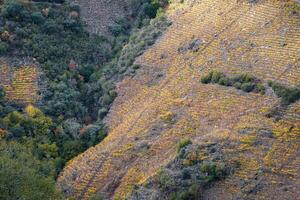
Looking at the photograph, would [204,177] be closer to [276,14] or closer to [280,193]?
[280,193]

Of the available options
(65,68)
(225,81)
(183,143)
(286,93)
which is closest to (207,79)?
(225,81)

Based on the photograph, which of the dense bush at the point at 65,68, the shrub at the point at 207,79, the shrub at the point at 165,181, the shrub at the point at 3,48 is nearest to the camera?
the shrub at the point at 165,181

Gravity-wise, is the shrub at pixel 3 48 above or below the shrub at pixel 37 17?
below

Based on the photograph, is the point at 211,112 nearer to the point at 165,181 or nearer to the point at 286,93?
the point at 286,93

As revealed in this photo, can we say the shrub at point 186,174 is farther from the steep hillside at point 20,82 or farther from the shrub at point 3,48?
the shrub at point 3,48

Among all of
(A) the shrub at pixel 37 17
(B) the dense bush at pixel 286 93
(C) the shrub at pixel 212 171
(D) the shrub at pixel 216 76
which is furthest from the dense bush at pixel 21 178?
(A) the shrub at pixel 37 17

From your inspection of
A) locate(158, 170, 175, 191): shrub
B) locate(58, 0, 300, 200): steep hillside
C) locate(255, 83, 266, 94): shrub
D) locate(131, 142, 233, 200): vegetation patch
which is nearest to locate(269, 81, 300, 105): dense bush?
locate(58, 0, 300, 200): steep hillside

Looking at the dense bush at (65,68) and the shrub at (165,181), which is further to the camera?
the dense bush at (65,68)

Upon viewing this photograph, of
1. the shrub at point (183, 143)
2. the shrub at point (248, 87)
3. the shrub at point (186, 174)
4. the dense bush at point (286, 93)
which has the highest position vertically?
the dense bush at point (286, 93)
